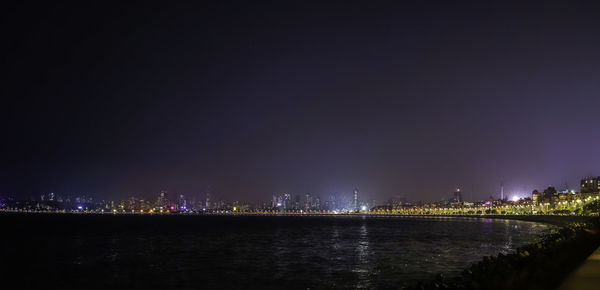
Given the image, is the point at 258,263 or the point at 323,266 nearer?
the point at 323,266

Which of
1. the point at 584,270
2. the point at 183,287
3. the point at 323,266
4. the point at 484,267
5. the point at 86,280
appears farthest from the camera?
the point at 323,266

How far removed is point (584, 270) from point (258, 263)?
86.7 feet

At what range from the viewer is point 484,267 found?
25.5m

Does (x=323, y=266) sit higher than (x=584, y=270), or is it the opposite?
(x=584, y=270)

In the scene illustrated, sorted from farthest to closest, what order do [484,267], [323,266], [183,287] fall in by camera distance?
[323,266]
[183,287]
[484,267]

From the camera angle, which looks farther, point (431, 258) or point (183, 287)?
point (431, 258)

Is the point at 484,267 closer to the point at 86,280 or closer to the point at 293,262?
the point at 293,262

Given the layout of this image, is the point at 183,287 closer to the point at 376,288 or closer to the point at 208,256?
the point at 376,288

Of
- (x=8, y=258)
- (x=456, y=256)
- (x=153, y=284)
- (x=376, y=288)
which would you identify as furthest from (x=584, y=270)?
(x=8, y=258)

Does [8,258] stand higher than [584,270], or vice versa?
[584,270]

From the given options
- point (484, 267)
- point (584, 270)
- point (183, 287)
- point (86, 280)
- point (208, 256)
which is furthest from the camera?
point (208, 256)

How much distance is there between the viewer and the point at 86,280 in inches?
1257

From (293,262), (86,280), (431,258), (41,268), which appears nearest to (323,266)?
(293,262)

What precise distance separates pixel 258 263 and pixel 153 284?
1156 cm
